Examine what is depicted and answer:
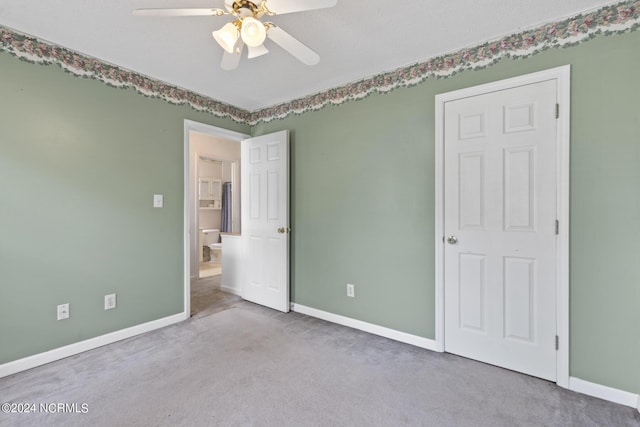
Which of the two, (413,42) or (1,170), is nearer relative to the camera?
(1,170)

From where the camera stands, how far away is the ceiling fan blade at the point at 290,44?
1.60 m

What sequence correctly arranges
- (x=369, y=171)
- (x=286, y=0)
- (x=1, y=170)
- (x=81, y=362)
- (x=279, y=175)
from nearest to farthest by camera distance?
(x=286, y=0) < (x=1, y=170) < (x=81, y=362) < (x=369, y=171) < (x=279, y=175)

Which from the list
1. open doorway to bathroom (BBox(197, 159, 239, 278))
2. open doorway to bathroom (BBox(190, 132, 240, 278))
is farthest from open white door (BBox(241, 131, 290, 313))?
open doorway to bathroom (BBox(197, 159, 239, 278))

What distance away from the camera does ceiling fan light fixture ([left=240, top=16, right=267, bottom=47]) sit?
151 cm

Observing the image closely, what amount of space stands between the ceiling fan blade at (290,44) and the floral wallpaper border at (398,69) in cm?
113

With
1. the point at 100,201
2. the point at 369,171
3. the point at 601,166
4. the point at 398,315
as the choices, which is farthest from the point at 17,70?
the point at 601,166

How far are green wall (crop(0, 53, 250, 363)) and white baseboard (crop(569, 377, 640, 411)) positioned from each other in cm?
326

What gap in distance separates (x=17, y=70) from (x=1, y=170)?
2.33 feet

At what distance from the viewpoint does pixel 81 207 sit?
7.87 feet

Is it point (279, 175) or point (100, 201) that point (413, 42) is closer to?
point (279, 175)

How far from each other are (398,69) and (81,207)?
2.84m

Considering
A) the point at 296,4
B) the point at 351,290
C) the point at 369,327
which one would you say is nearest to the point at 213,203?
the point at 351,290

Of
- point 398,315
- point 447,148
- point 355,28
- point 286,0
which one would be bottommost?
point 398,315

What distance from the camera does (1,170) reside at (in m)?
2.05
